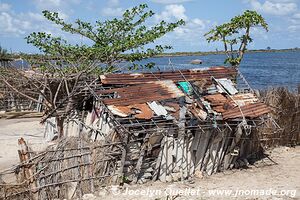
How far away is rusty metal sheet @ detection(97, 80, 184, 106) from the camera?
938cm

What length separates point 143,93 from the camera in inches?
388

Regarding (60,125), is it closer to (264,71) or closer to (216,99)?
(216,99)

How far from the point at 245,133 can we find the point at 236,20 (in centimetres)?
480

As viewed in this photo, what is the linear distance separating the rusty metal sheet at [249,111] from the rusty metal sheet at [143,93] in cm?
131

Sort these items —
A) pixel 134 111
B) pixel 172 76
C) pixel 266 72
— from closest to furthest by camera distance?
pixel 134 111 < pixel 172 76 < pixel 266 72

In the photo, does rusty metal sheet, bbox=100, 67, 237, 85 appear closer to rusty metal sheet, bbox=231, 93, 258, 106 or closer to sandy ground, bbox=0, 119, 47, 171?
rusty metal sheet, bbox=231, 93, 258, 106

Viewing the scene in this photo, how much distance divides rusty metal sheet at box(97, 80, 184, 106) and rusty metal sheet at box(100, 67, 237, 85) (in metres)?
0.38

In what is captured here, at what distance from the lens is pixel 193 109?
9.57 metres

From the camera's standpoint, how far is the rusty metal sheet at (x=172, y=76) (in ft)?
33.9

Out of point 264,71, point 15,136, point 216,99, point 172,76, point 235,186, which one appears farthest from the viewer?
point 264,71

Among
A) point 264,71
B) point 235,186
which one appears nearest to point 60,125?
point 235,186

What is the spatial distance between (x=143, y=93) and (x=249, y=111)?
275 cm

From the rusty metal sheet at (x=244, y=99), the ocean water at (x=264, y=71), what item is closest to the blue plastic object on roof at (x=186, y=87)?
the ocean water at (x=264, y=71)

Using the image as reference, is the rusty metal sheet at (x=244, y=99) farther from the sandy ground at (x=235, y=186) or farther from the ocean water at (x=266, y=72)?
the ocean water at (x=266, y=72)
